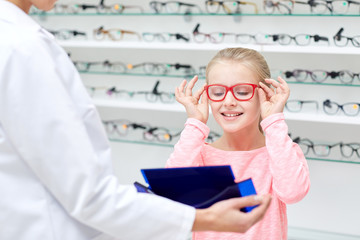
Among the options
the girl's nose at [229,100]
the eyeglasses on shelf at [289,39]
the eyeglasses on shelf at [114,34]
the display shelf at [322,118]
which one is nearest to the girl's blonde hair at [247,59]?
the girl's nose at [229,100]

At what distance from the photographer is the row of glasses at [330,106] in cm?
242

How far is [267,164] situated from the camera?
135 cm

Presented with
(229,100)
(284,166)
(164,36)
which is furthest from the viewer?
(164,36)

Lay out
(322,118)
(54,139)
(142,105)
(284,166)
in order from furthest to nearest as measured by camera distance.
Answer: (142,105) → (322,118) → (284,166) → (54,139)

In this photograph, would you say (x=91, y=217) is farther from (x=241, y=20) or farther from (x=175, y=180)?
(x=241, y=20)

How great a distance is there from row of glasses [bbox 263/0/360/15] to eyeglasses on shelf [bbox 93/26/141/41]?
88 centimetres

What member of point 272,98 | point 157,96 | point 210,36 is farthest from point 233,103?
point 157,96

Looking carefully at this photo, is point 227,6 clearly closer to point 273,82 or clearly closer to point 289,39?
point 289,39

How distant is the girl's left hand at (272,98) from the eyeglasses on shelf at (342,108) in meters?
1.22

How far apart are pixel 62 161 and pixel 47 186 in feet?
0.24

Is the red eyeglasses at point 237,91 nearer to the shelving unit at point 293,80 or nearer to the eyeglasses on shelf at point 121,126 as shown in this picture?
the shelving unit at point 293,80

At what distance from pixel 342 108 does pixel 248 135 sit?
1222 mm

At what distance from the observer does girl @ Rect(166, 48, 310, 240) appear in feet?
4.01

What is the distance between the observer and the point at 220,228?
0.89 meters
